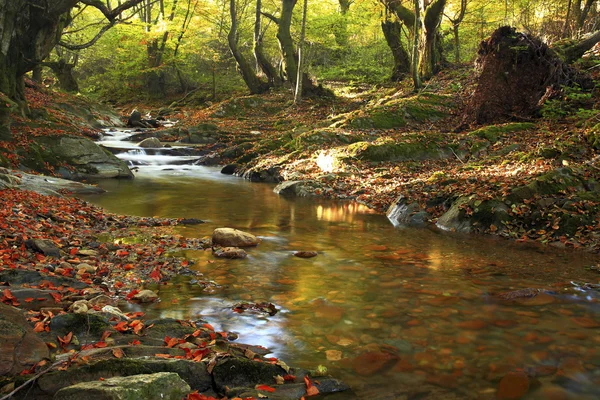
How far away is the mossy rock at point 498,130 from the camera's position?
13.0m

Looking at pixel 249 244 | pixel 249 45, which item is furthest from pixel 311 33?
pixel 249 244

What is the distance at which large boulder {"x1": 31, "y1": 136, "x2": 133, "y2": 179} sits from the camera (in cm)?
1405

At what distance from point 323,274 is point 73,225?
14.1 ft

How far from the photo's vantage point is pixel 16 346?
2.68 m

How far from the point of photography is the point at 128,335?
346 cm

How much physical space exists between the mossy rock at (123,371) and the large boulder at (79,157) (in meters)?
12.9

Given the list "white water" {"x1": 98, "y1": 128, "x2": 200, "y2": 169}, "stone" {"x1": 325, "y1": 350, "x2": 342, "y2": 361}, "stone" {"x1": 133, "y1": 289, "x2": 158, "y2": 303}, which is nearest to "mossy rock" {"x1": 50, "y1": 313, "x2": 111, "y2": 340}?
"stone" {"x1": 133, "y1": 289, "x2": 158, "y2": 303}

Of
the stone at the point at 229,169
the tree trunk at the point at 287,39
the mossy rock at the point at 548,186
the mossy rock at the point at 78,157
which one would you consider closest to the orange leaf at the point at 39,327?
the mossy rock at the point at 548,186

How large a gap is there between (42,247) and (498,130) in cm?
1226

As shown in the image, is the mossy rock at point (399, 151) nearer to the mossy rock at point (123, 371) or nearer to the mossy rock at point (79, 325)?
the mossy rock at point (79, 325)

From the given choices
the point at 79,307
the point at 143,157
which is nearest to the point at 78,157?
the point at 143,157

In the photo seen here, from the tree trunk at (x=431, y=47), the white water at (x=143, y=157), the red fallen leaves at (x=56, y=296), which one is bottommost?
the red fallen leaves at (x=56, y=296)

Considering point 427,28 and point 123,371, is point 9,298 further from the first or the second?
point 427,28

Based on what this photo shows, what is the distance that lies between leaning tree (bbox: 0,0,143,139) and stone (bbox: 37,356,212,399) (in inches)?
506
